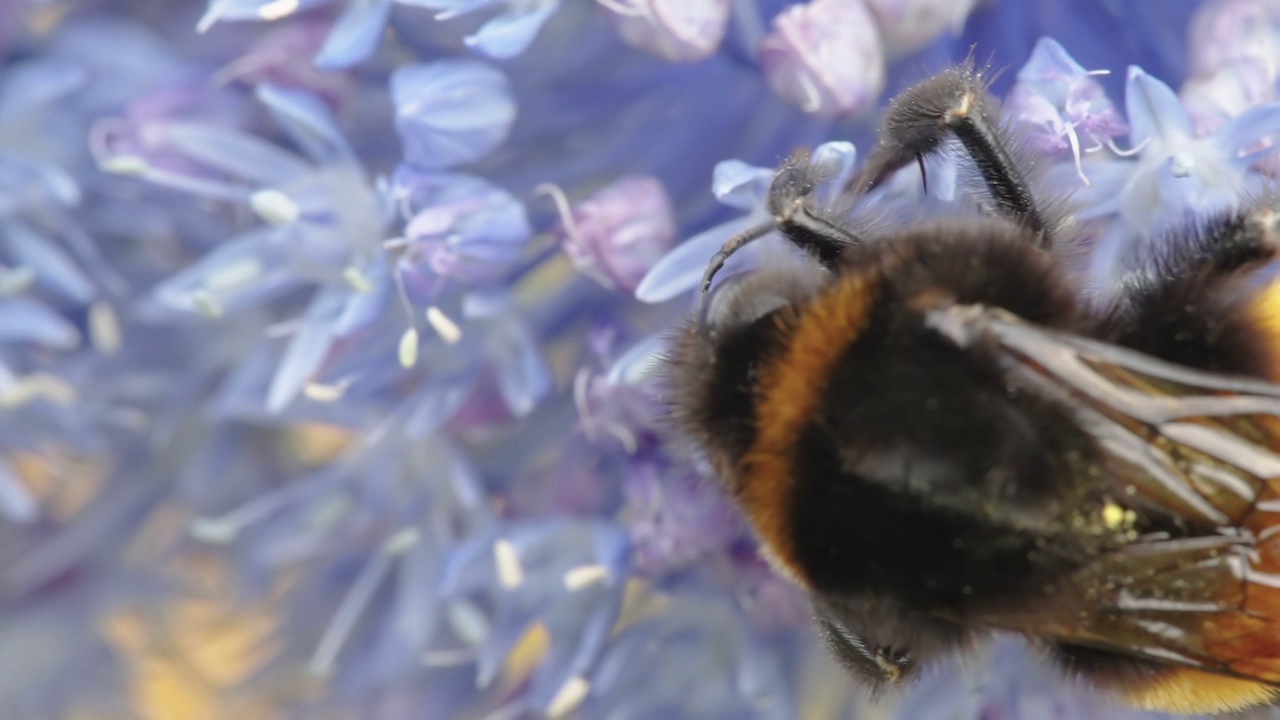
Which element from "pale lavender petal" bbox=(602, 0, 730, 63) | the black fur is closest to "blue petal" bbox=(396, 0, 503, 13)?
"pale lavender petal" bbox=(602, 0, 730, 63)

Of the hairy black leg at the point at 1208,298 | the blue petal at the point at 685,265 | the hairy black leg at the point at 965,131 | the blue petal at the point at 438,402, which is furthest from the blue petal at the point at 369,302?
the hairy black leg at the point at 1208,298

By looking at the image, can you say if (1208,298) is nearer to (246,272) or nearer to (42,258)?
(246,272)

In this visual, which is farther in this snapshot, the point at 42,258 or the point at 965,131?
the point at 42,258

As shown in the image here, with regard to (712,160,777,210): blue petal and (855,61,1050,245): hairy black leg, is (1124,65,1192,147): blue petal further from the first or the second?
(712,160,777,210): blue petal

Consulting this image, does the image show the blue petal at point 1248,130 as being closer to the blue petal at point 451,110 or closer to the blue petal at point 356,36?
the blue petal at point 451,110

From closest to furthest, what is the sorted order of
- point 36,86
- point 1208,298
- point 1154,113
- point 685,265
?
point 1208,298
point 1154,113
point 685,265
point 36,86

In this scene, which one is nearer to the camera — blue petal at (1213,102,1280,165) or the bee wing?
the bee wing

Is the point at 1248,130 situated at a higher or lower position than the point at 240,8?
higher

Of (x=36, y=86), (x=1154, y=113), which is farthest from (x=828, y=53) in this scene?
(x=36, y=86)
